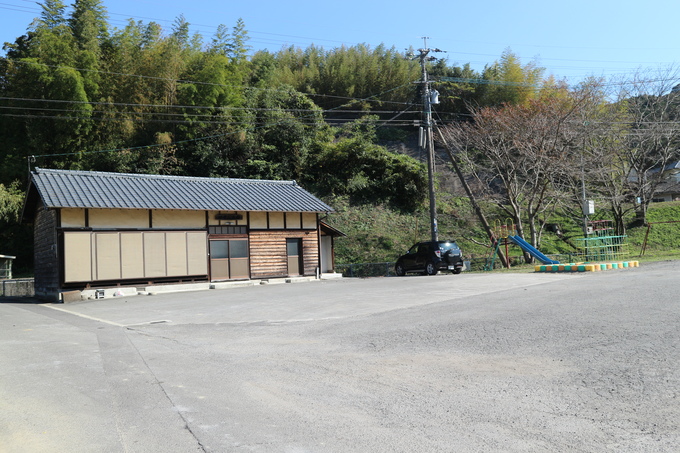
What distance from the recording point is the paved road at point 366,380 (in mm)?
4094

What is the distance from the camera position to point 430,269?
77.6 ft

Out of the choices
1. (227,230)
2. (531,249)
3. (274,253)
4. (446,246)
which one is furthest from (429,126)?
(227,230)

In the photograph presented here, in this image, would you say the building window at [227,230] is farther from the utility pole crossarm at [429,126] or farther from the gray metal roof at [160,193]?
the utility pole crossarm at [429,126]

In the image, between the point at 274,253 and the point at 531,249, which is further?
the point at 274,253

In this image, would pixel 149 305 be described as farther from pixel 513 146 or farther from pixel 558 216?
pixel 558 216

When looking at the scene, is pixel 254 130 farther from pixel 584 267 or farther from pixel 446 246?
pixel 584 267

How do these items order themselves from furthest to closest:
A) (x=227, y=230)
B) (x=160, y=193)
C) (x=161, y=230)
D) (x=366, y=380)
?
(x=227, y=230)
(x=160, y=193)
(x=161, y=230)
(x=366, y=380)


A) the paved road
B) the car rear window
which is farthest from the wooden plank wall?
the paved road

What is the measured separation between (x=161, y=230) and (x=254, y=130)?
55.6 ft

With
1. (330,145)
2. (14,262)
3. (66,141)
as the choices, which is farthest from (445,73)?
(14,262)

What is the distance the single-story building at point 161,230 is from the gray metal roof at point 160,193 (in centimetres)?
4

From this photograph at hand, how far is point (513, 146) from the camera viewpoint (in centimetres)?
2655

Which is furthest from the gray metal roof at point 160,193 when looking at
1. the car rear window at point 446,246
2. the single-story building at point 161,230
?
the car rear window at point 446,246

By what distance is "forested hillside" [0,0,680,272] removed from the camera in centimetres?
2742
